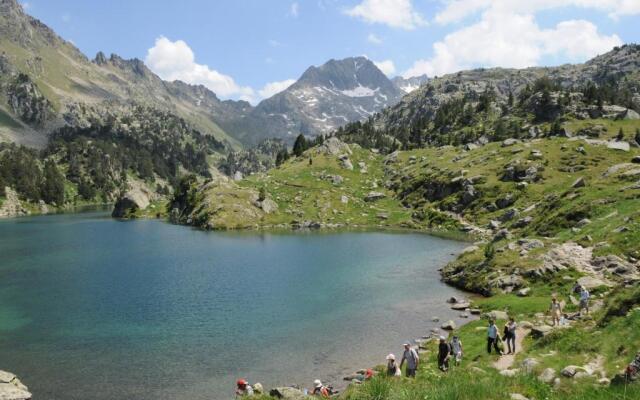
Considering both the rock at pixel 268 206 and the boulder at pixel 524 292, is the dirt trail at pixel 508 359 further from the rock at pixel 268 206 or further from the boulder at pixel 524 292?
the rock at pixel 268 206

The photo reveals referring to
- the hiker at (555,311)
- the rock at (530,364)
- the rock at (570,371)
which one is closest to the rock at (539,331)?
the hiker at (555,311)

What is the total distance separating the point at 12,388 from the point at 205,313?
25909 mm

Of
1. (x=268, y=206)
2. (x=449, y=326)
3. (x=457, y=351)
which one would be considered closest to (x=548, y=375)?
(x=457, y=351)

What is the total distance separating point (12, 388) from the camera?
3697 centimetres

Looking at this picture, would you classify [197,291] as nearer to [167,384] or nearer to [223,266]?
[223,266]

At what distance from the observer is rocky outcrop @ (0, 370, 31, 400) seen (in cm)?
3591

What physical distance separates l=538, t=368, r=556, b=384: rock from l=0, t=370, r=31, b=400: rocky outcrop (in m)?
37.4

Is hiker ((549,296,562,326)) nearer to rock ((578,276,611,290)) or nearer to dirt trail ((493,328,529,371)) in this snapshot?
dirt trail ((493,328,529,371))

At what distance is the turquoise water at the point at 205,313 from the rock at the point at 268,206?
48.1 m

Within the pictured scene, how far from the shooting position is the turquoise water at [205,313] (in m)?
42.3

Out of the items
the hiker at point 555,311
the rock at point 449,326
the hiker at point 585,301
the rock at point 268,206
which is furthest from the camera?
the rock at point 268,206

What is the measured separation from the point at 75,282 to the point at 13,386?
45.5 metres

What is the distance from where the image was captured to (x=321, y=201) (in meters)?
171

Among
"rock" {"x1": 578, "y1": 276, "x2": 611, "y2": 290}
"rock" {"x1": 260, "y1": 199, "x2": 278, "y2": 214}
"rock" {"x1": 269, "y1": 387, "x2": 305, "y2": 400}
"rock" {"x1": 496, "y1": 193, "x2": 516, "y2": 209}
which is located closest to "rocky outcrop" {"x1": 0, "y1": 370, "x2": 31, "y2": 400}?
"rock" {"x1": 269, "y1": 387, "x2": 305, "y2": 400}
